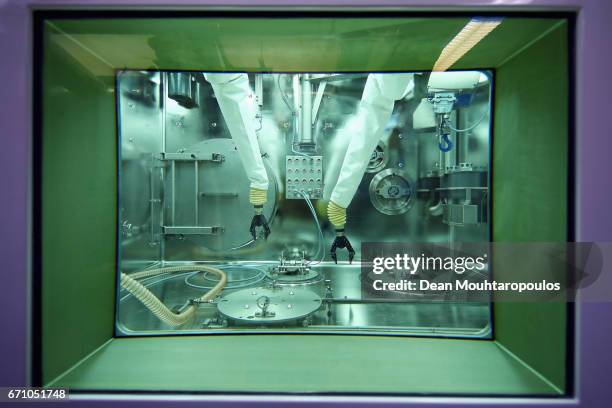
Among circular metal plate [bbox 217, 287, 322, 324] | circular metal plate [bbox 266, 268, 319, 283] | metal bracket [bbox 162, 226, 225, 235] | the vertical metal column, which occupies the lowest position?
circular metal plate [bbox 217, 287, 322, 324]

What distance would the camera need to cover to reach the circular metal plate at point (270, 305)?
45.4 inches

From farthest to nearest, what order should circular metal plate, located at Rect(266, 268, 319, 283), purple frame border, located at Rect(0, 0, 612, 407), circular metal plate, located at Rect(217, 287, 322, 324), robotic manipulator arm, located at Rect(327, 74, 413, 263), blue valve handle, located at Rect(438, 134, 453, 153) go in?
blue valve handle, located at Rect(438, 134, 453, 153)
circular metal plate, located at Rect(266, 268, 319, 283)
circular metal plate, located at Rect(217, 287, 322, 324)
robotic manipulator arm, located at Rect(327, 74, 413, 263)
purple frame border, located at Rect(0, 0, 612, 407)

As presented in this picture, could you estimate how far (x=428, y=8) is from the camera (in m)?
0.55

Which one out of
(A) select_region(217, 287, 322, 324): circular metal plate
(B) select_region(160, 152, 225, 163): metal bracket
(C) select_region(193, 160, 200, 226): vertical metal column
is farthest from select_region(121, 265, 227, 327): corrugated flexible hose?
(B) select_region(160, 152, 225, 163): metal bracket

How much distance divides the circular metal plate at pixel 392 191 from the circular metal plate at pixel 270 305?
77 cm

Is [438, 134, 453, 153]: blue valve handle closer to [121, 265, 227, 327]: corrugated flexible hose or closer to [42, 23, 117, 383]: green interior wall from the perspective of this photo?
[121, 265, 227, 327]: corrugated flexible hose

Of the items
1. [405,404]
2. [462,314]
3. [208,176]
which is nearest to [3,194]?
[405,404]

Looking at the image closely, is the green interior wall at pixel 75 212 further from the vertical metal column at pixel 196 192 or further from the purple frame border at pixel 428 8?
the vertical metal column at pixel 196 192

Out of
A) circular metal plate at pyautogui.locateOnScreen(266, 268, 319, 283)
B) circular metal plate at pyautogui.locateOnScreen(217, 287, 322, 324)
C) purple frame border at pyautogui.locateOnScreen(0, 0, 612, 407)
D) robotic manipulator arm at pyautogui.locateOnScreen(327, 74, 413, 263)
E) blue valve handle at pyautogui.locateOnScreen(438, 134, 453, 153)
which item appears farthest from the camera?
blue valve handle at pyautogui.locateOnScreen(438, 134, 453, 153)

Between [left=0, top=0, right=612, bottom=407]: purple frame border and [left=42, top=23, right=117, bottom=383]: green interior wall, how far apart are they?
0.13 feet

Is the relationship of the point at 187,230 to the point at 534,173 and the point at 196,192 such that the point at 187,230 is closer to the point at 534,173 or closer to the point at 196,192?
the point at 196,192

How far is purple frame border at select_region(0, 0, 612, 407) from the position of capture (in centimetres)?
53

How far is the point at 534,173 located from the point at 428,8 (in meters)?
0.45

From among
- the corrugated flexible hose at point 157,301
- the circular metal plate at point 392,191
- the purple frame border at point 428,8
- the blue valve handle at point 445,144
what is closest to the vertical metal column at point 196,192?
the corrugated flexible hose at point 157,301
